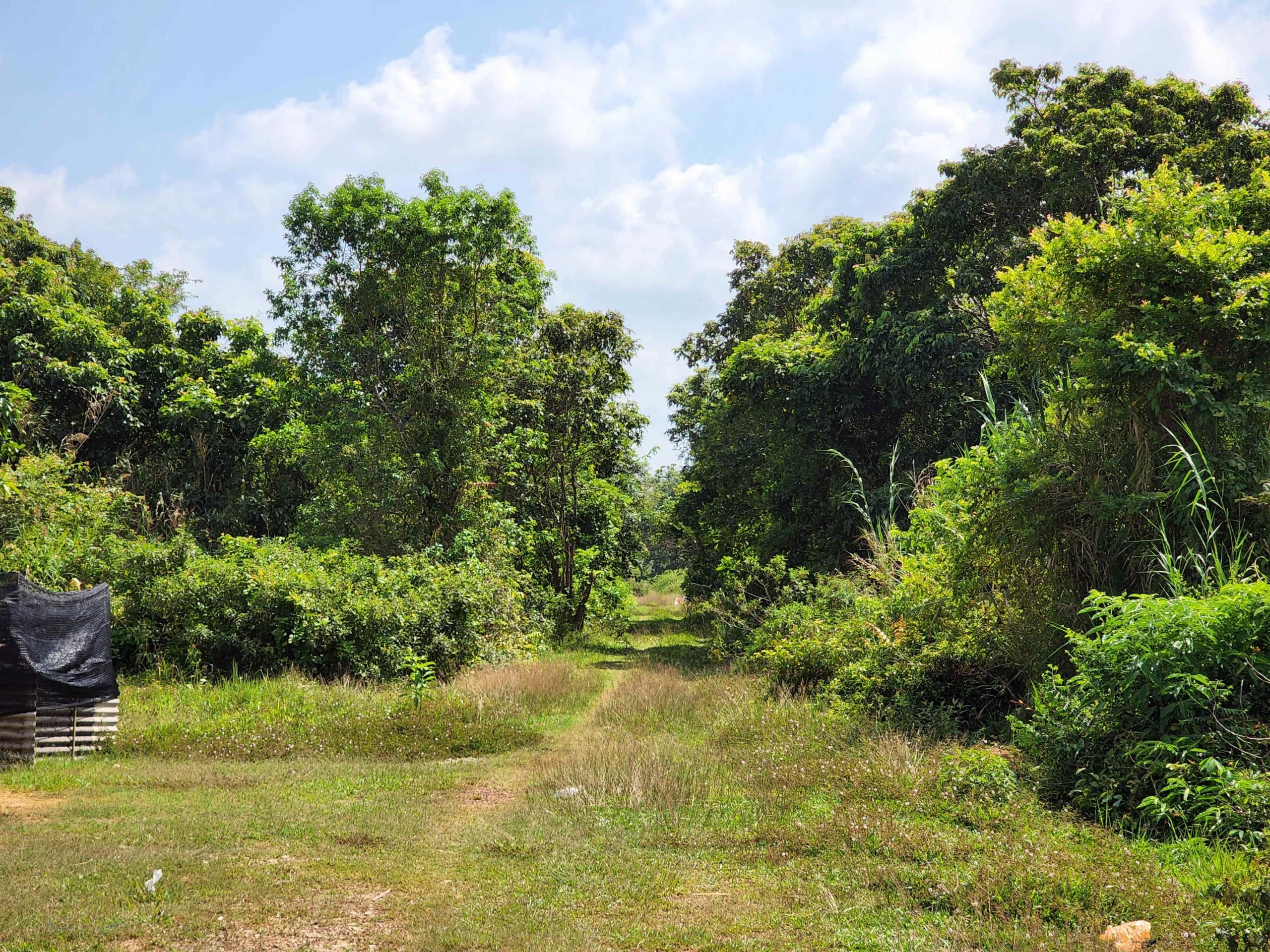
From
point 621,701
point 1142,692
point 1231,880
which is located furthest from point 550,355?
point 1231,880

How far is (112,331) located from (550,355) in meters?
10.9

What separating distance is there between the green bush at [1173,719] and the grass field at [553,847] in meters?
0.39

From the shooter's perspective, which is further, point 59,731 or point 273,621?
point 273,621

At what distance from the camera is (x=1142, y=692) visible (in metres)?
6.16

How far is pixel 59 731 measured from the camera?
913 cm

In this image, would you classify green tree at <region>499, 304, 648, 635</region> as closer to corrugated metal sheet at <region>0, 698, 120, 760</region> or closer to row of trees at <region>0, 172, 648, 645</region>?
row of trees at <region>0, 172, 648, 645</region>

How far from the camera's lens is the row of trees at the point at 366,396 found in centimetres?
1962

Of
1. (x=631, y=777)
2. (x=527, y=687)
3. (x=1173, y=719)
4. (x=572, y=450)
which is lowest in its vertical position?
(x=527, y=687)

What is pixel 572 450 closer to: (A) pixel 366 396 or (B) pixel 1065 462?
(A) pixel 366 396

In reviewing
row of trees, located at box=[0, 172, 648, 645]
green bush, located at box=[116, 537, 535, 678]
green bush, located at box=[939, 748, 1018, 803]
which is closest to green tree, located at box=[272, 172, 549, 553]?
row of trees, located at box=[0, 172, 648, 645]

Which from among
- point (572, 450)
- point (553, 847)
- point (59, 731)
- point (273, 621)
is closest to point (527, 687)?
point (273, 621)

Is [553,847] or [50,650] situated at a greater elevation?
[50,650]

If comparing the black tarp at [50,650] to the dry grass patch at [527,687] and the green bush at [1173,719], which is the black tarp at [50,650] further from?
the green bush at [1173,719]

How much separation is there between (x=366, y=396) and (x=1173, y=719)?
1702cm
